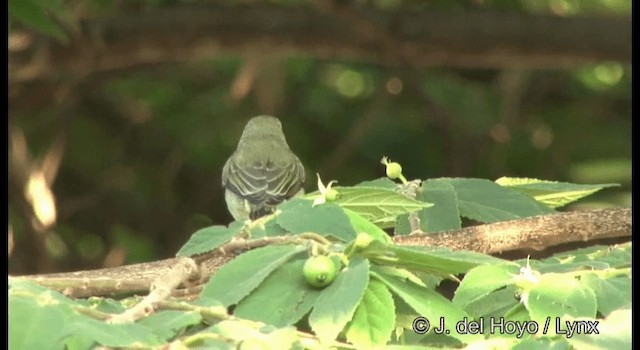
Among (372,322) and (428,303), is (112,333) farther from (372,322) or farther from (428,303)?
(428,303)

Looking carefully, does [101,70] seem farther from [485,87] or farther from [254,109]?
[485,87]

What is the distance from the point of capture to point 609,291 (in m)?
1.73

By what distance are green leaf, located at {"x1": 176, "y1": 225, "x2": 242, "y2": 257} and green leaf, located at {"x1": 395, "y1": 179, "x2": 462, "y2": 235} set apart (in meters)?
0.50

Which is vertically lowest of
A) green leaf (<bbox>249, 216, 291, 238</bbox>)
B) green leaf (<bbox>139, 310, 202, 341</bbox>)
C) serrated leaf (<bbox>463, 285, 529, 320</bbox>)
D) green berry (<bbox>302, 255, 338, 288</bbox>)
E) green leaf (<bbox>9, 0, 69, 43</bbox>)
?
green leaf (<bbox>139, 310, 202, 341</bbox>)

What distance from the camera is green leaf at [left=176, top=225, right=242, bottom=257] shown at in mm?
1969

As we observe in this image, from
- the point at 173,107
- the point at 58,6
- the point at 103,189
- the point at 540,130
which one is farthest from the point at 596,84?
the point at 58,6

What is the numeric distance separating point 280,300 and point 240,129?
423 cm

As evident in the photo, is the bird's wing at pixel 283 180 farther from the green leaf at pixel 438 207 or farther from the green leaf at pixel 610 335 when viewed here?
the green leaf at pixel 610 335

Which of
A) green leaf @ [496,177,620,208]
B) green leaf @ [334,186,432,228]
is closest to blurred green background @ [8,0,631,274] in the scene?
green leaf @ [496,177,620,208]

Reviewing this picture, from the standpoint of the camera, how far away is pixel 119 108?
661 cm

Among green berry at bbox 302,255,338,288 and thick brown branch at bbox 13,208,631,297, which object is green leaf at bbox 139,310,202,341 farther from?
thick brown branch at bbox 13,208,631,297

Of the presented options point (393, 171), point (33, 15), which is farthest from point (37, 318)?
point (33, 15)

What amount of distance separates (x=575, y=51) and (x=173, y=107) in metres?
2.19
